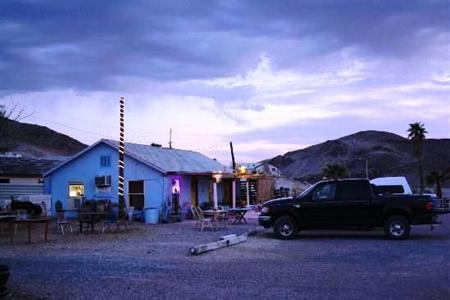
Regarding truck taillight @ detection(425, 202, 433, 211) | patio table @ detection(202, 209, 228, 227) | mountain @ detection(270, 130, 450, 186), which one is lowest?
patio table @ detection(202, 209, 228, 227)

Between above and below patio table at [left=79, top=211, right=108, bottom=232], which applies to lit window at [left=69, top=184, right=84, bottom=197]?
above

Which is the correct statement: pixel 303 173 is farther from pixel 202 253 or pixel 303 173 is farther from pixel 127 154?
pixel 202 253

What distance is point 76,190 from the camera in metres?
32.2

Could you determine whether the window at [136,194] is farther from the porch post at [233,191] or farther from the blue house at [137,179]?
the porch post at [233,191]

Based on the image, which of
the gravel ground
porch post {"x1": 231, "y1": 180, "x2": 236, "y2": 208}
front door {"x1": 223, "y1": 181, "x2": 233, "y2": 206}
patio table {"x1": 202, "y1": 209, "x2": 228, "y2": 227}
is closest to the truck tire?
the gravel ground

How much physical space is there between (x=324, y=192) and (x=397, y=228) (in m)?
2.46

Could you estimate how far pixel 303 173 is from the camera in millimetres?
138375

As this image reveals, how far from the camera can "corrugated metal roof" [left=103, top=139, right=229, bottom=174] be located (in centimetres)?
3020

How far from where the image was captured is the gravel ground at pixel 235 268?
31.7 feet

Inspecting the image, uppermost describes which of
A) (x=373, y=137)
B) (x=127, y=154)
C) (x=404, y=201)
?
(x=373, y=137)

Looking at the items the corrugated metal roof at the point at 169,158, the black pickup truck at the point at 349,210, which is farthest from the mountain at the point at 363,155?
the black pickup truck at the point at 349,210

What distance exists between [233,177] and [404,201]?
17.2 m

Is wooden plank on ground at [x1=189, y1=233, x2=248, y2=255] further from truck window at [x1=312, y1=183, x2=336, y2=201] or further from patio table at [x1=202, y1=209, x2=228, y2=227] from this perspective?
patio table at [x1=202, y1=209, x2=228, y2=227]

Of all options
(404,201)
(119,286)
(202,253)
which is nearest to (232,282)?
(119,286)
